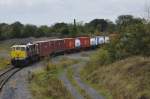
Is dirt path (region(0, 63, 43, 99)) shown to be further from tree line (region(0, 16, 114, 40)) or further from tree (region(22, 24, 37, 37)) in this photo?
tree (region(22, 24, 37, 37))

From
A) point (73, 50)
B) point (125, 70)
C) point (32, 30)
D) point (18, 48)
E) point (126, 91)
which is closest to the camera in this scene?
point (126, 91)

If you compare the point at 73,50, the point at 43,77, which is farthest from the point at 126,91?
the point at 73,50

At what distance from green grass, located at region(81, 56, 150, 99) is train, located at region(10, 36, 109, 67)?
1735cm

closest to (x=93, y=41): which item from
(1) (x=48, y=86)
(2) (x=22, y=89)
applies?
(1) (x=48, y=86)

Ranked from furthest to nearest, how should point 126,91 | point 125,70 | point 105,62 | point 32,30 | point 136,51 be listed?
point 32,30 → point 105,62 → point 136,51 → point 125,70 → point 126,91

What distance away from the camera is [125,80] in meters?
34.6

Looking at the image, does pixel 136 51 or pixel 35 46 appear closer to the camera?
pixel 136 51

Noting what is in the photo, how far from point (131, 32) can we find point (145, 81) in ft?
53.1

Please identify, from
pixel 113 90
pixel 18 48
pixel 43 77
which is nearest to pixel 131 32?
pixel 43 77

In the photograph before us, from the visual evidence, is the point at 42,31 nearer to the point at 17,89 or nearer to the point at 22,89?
the point at 22,89

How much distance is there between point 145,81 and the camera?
104 feet

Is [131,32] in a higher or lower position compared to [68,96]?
higher

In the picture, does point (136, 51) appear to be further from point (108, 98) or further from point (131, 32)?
point (108, 98)

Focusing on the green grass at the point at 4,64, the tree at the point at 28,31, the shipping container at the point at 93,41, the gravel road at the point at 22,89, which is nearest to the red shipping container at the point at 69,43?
the shipping container at the point at 93,41
